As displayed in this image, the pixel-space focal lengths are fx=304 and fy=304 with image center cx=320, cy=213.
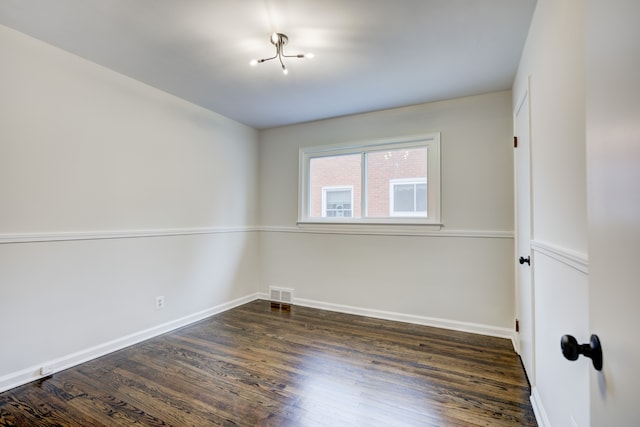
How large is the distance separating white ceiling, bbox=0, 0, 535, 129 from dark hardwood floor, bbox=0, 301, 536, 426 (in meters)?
2.39

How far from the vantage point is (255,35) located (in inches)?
82.9

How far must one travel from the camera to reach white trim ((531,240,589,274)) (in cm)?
104

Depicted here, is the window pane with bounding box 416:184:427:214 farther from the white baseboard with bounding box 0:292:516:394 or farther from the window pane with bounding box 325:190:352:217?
the white baseboard with bounding box 0:292:516:394

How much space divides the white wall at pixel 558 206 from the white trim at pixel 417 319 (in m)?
1.16

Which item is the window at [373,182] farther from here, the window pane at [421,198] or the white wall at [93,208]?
the white wall at [93,208]

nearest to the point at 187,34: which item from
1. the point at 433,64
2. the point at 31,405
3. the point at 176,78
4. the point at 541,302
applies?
the point at 176,78

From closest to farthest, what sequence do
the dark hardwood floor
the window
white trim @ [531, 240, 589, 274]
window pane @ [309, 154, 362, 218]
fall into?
white trim @ [531, 240, 589, 274]
the dark hardwood floor
the window
window pane @ [309, 154, 362, 218]

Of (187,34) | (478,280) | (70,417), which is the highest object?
(187,34)

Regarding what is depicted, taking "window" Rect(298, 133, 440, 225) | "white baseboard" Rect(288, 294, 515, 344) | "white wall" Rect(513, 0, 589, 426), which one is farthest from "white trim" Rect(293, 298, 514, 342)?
"white wall" Rect(513, 0, 589, 426)

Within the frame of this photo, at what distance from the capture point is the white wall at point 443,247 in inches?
116

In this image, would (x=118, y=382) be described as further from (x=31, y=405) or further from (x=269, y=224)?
(x=269, y=224)

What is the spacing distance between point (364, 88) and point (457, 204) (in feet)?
4.94

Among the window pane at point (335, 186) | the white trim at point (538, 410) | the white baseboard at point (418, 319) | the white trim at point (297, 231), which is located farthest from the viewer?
the window pane at point (335, 186)

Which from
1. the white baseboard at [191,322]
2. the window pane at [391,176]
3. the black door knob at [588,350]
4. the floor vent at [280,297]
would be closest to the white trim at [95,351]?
the white baseboard at [191,322]
